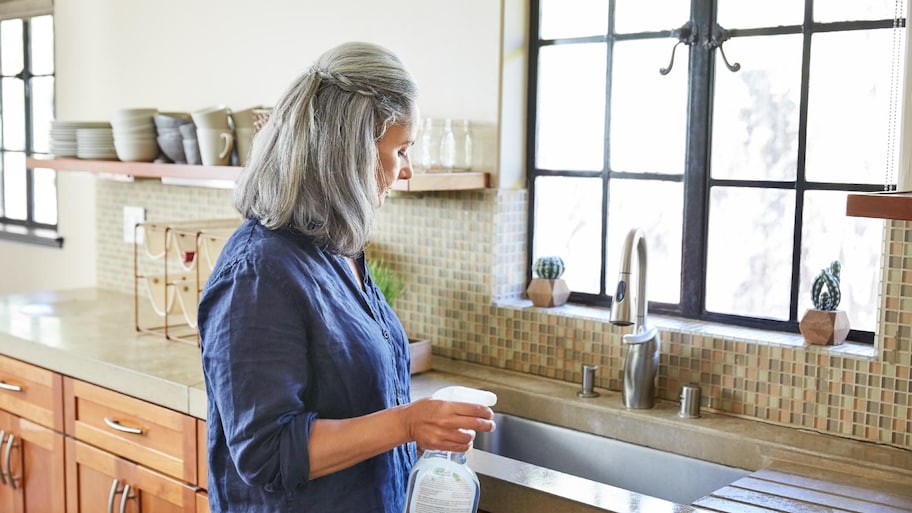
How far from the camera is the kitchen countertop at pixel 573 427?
172 centimetres

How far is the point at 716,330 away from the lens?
2.24 metres

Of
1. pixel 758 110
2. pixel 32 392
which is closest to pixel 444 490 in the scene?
pixel 758 110

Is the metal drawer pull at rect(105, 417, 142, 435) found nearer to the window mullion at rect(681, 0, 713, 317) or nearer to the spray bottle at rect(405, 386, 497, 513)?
the spray bottle at rect(405, 386, 497, 513)

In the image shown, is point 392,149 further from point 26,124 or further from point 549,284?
point 26,124

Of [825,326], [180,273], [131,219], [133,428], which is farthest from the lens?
[131,219]

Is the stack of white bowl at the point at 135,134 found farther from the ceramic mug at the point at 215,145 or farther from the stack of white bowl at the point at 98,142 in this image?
the ceramic mug at the point at 215,145

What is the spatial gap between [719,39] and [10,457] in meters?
2.32

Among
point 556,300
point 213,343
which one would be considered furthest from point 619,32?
point 213,343

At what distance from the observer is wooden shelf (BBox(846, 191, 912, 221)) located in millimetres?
1424

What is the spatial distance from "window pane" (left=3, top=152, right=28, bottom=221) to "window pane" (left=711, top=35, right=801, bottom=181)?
3.34 m

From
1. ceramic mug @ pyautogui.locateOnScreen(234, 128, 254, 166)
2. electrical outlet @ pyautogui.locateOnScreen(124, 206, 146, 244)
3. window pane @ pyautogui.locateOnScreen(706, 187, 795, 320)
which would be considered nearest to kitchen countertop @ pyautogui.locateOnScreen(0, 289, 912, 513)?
window pane @ pyautogui.locateOnScreen(706, 187, 795, 320)

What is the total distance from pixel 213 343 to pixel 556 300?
1.26 metres

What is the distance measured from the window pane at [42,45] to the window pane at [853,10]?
3194 mm

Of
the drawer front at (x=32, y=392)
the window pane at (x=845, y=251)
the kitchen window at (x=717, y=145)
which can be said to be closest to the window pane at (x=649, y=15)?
the kitchen window at (x=717, y=145)
